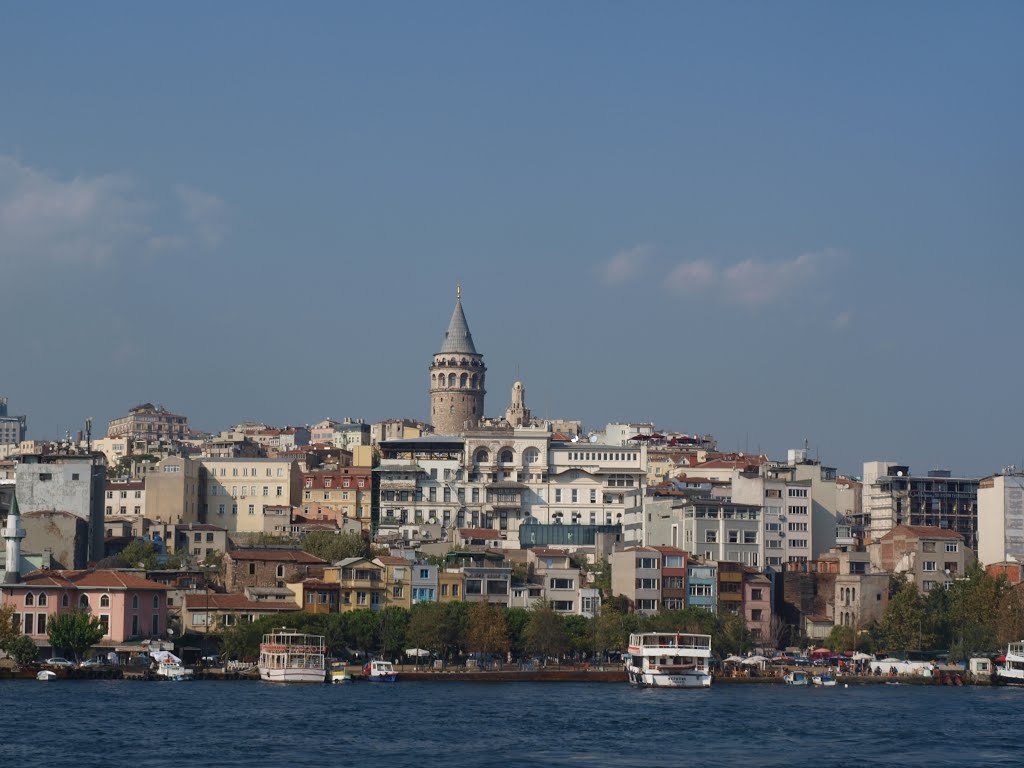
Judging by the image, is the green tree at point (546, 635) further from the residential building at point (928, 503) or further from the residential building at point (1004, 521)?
the residential building at point (928, 503)

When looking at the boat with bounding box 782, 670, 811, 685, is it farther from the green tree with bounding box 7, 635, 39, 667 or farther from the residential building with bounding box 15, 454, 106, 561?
the residential building with bounding box 15, 454, 106, 561

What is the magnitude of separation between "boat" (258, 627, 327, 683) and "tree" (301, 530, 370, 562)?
16397 millimetres

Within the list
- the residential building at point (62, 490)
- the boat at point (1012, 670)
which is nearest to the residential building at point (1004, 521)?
the boat at point (1012, 670)

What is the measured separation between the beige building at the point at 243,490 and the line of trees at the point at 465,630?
32.4 meters

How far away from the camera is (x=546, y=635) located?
8175 centimetres

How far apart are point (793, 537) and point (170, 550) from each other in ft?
105

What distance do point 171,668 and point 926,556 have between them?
127 ft

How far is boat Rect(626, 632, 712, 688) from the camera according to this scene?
76.2 m

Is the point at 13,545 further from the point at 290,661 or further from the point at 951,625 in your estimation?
the point at 951,625

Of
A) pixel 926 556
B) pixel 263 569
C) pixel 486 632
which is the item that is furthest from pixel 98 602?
pixel 926 556

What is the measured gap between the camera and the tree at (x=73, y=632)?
78125 millimetres

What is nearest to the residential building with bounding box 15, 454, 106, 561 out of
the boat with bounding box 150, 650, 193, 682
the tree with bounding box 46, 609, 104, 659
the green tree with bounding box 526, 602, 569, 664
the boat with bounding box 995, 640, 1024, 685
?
the tree with bounding box 46, 609, 104, 659

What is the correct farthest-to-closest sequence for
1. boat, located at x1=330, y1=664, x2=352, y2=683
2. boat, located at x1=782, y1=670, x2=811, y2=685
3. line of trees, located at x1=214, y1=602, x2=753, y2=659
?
boat, located at x1=782, y1=670, x2=811, y2=685 < line of trees, located at x1=214, y1=602, x2=753, y2=659 < boat, located at x1=330, y1=664, x2=352, y2=683

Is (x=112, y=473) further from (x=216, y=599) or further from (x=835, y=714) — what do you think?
(x=835, y=714)
